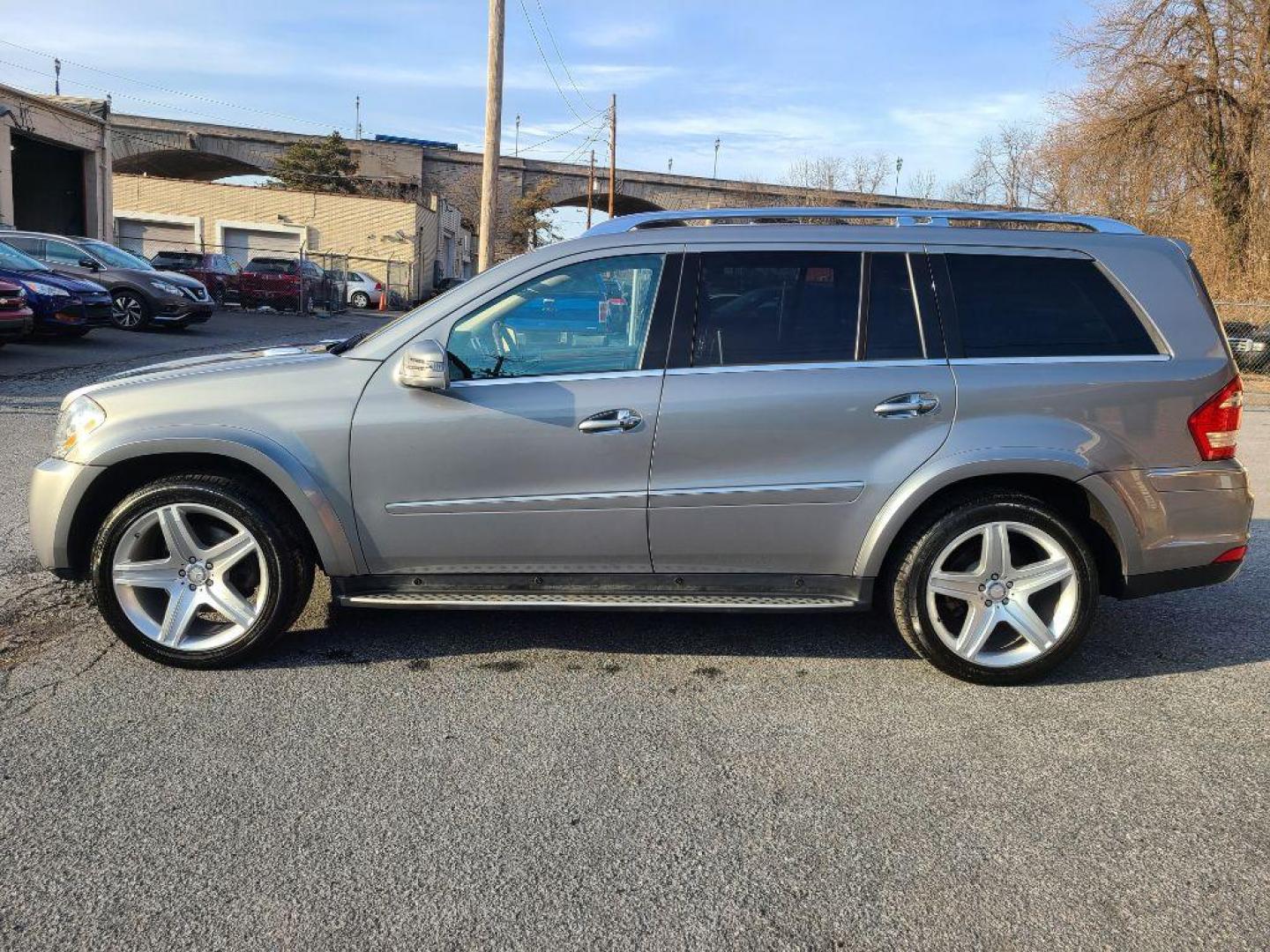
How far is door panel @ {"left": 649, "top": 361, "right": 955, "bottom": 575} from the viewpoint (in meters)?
3.71

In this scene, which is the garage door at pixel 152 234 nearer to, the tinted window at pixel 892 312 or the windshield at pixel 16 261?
the windshield at pixel 16 261

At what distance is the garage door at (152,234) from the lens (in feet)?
159

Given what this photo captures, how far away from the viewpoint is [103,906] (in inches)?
93.8

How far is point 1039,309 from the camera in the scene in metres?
3.88

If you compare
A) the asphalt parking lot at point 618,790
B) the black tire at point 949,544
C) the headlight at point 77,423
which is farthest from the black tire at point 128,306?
the black tire at point 949,544

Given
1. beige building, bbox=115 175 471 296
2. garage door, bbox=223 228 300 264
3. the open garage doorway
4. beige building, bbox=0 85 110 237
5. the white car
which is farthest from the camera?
garage door, bbox=223 228 300 264

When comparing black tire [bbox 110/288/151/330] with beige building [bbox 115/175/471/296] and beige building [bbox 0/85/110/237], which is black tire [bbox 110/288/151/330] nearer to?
beige building [bbox 0/85/110/237]

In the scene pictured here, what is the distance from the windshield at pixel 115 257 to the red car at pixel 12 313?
699 cm

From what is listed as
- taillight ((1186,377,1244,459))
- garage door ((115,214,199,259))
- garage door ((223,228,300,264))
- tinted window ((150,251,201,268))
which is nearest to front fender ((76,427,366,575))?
taillight ((1186,377,1244,459))

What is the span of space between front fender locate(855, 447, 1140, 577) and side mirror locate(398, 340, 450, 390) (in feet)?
5.71

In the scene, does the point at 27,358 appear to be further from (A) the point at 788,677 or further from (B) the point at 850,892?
(B) the point at 850,892

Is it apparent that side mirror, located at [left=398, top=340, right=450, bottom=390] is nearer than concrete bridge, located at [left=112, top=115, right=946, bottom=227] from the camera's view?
Yes

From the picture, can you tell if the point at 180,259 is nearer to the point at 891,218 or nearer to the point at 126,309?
the point at 126,309

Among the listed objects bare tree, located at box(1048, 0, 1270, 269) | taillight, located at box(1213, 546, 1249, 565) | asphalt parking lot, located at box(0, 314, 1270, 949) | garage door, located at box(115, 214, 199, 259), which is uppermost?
bare tree, located at box(1048, 0, 1270, 269)
